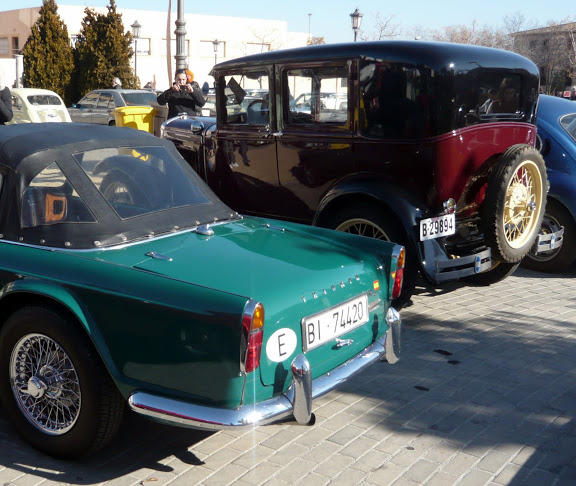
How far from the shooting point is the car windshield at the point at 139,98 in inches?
856

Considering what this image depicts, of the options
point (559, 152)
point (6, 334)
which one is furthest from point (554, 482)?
point (559, 152)

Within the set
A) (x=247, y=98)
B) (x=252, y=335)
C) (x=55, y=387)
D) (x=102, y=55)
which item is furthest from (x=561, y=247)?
(x=102, y=55)

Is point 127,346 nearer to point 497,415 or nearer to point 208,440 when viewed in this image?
point 208,440

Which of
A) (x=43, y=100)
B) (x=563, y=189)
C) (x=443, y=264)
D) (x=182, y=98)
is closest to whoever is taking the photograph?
(x=443, y=264)

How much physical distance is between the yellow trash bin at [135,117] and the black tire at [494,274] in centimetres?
745

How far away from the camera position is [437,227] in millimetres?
5551

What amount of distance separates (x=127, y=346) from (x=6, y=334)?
794mm

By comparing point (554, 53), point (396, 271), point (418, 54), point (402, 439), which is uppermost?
point (554, 53)

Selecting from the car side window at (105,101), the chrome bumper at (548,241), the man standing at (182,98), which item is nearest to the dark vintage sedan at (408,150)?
the chrome bumper at (548,241)

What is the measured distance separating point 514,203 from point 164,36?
156 ft

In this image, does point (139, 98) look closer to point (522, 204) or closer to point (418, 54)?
point (418, 54)

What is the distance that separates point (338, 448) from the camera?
3.60 m

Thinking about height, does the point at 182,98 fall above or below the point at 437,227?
above

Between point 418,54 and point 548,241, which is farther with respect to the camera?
point 548,241
